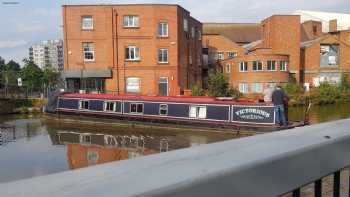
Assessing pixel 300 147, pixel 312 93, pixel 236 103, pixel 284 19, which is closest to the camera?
pixel 300 147

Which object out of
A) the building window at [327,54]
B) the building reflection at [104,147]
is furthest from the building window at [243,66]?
the building reflection at [104,147]

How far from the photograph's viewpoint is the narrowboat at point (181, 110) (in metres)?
18.9

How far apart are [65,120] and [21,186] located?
2476 cm

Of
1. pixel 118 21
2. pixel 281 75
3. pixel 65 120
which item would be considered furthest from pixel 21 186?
pixel 281 75

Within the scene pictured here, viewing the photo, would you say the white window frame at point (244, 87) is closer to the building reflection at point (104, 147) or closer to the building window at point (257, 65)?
the building window at point (257, 65)

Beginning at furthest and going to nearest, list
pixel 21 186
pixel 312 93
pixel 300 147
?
pixel 312 93
pixel 300 147
pixel 21 186

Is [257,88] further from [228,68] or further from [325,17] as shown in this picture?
[325,17]

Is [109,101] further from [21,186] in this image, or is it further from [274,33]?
[274,33]

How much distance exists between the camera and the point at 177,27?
33.8 m

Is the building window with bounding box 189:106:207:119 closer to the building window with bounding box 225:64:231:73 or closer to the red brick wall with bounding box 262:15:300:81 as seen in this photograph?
the building window with bounding box 225:64:231:73

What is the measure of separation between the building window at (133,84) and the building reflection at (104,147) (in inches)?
483

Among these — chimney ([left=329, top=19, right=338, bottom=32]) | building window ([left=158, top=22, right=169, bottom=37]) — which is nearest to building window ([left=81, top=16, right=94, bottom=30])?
building window ([left=158, top=22, right=169, bottom=37])

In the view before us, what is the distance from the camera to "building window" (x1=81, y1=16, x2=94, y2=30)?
107 feet

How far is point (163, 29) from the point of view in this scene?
1325 inches
